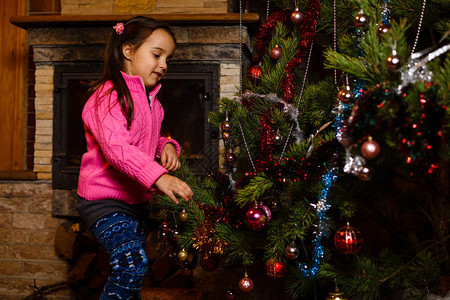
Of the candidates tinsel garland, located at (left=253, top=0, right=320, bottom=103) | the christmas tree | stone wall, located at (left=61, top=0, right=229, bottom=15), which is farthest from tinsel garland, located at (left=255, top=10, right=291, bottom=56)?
stone wall, located at (left=61, top=0, right=229, bottom=15)

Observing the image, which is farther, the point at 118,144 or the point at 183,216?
the point at 183,216

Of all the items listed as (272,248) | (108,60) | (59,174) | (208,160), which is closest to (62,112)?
(59,174)

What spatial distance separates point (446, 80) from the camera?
2.98 feet

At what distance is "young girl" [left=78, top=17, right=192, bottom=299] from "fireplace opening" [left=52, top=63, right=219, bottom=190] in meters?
0.76

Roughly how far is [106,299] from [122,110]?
2.02 ft

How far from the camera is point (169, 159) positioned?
1.64 metres

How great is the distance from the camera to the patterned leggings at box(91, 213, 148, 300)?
139 cm

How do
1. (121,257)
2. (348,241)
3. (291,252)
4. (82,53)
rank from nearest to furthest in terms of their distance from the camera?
1. (348,241)
2. (291,252)
3. (121,257)
4. (82,53)

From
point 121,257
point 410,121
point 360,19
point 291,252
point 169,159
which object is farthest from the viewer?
point 169,159

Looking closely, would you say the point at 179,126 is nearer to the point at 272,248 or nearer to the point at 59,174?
the point at 59,174

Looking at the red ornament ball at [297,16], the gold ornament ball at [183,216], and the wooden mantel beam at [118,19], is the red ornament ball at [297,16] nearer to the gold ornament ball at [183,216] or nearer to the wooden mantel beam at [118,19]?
the gold ornament ball at [183,216]

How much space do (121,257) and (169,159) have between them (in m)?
0.41

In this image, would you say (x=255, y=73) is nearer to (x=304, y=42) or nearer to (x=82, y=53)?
(x=304, y=42)

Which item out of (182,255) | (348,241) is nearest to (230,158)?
(182,255)
